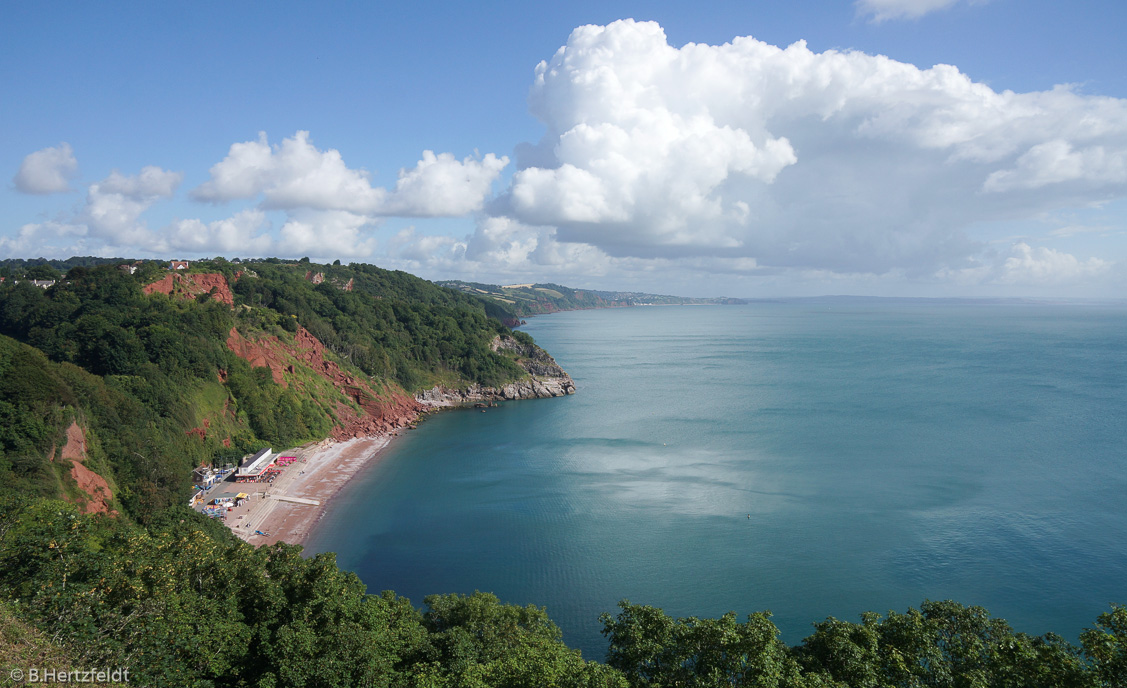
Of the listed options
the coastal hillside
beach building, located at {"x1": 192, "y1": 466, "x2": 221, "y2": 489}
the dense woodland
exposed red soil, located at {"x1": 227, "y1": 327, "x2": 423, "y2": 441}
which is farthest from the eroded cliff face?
the dense woodland

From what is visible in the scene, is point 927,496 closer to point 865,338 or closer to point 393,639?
point 393,639

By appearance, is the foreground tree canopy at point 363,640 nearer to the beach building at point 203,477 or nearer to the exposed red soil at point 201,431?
the beach building at point 203,477

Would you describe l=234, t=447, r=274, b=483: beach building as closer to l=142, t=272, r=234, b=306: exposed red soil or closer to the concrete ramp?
the concrete ramp

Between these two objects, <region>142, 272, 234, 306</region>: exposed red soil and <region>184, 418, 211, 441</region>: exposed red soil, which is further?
<region>142, 272, 234, 306</region>: exposed red soil

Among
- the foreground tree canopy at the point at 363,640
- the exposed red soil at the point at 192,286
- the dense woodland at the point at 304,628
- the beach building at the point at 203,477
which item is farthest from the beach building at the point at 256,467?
the foreground tree canopy at the point at 363,640

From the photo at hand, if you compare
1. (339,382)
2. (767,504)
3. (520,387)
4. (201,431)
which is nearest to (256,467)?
(201,431)

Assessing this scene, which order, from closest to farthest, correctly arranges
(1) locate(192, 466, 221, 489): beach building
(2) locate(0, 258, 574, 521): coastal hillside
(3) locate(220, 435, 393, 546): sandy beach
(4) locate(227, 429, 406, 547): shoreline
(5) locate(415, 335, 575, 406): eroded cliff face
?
(2) locate(0, 258, 574, 521): coastal hillside < (4) locate(227, 429, 406, 547): shoreline < (3) locate(220, 435, 393, 546): sandy beach < (1) locate(192, 466, 221, 489): beach building < (5) locate(415, 335, 575, 406): eroded cliff face
